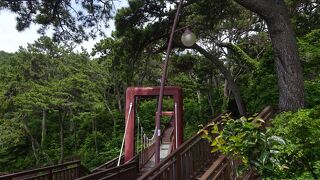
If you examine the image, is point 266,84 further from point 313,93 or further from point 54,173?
point 54,173

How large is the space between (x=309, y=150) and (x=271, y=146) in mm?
1692

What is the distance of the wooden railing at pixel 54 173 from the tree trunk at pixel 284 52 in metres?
4.92

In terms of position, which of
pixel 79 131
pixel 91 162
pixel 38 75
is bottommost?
pixel 91 162

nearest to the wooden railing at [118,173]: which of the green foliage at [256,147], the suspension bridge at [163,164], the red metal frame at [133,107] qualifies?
the suspension bridge at [163,164]

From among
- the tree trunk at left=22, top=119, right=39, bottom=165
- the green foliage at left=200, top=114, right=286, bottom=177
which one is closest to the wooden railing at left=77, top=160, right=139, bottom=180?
the green foliage at left=200, top=114, right=286, bottom=177

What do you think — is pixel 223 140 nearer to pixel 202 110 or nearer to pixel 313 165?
pixel 313 165

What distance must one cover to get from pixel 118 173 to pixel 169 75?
1471 cm

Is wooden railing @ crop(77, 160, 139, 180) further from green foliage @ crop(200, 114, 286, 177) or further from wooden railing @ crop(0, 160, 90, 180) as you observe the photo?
green foliage @ crop(200, 114, 286, 177)

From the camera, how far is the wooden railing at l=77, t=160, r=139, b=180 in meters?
6.82

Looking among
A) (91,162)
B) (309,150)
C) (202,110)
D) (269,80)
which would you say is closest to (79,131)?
(91,162)

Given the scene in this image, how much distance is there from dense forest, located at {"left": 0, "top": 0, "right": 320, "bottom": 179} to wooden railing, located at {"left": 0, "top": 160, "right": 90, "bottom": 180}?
3.27m

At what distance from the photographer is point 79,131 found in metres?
Answer: 27.7

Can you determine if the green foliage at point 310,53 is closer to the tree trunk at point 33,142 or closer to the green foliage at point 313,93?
the green foliage at point 313,93

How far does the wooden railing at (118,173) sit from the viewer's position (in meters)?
6.82
